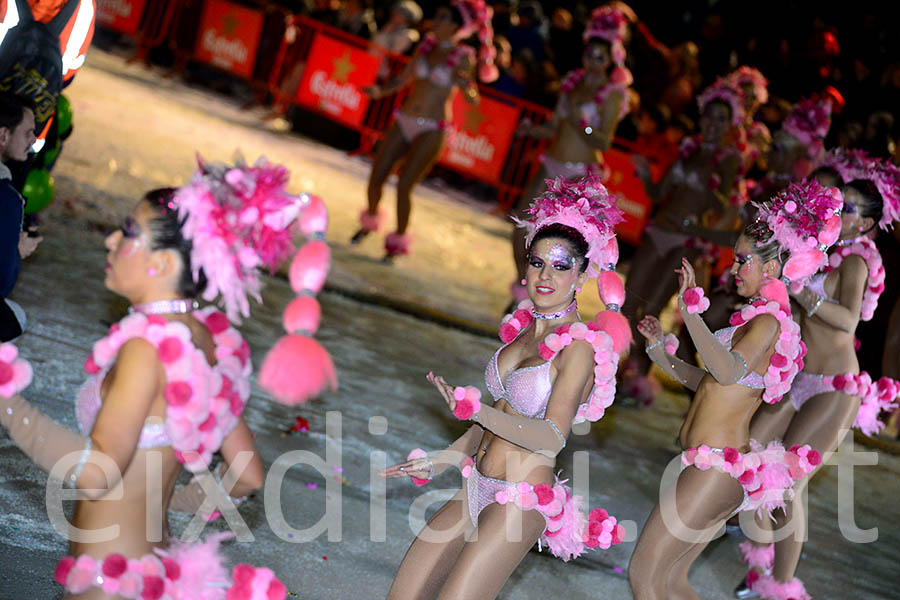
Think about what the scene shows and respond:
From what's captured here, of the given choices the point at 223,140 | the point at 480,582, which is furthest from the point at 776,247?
the point at 223,140

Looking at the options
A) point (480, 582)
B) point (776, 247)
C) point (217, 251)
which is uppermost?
point (776, 247)

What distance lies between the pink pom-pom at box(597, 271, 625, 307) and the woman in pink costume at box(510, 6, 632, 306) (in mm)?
4580

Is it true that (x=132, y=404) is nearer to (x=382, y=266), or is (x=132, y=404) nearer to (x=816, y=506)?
(x=816, y=506)

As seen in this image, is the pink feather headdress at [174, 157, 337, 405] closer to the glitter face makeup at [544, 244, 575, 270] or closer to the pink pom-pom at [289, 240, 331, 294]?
the pink pom-pom at [289, 240, 331, 294]

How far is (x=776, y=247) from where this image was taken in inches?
158

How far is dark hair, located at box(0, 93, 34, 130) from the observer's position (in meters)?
4.05

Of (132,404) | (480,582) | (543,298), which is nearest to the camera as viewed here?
(132,404)

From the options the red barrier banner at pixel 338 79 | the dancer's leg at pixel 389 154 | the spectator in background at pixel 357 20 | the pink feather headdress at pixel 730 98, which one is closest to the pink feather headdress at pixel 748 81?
the pink feather headdress at pixel 730 98

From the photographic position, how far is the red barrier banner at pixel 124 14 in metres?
16.8

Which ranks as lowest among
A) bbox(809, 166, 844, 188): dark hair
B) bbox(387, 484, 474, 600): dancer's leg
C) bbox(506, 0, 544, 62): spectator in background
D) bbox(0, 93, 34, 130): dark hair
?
bbox(387, 484, 474, 600): dancer's leg

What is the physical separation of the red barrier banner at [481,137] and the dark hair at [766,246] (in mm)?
10857

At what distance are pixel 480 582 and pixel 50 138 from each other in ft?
11.2

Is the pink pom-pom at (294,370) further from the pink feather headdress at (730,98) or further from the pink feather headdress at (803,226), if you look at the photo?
the pink feather headdress at (730,98)

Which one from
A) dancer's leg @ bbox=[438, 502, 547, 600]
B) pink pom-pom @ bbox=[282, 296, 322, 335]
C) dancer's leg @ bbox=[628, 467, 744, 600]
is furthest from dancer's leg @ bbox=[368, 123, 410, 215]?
pink pom-pom @ bbox=[282, 296, 322, 335]
